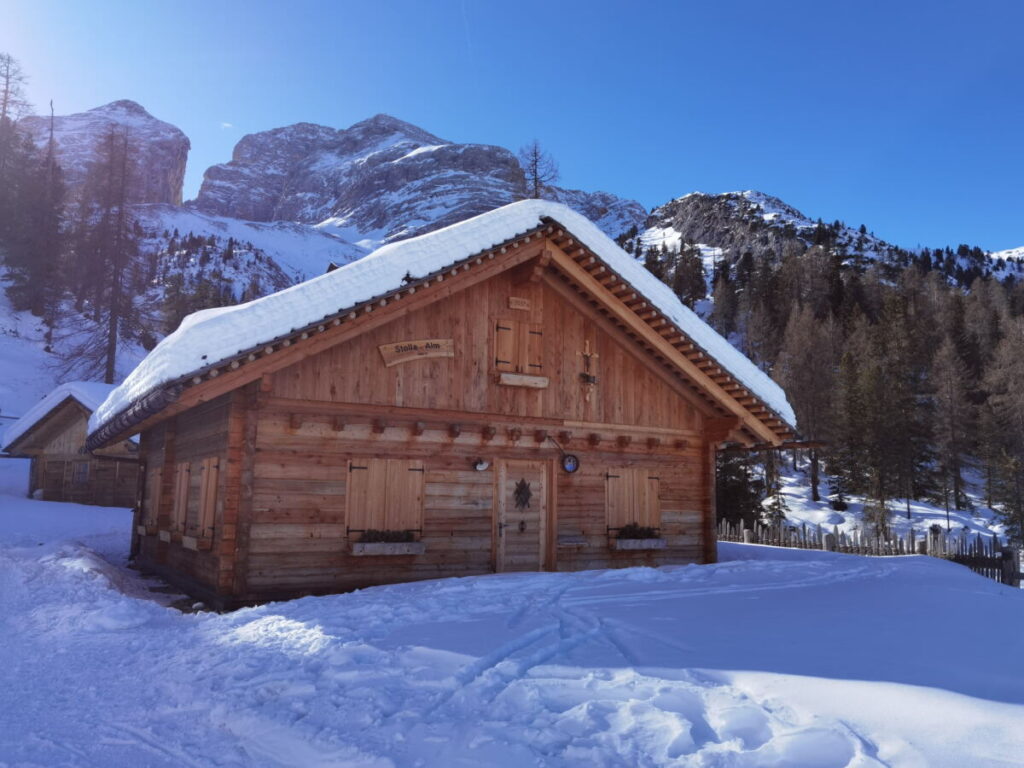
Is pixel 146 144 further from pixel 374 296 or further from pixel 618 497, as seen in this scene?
pixel 618 497

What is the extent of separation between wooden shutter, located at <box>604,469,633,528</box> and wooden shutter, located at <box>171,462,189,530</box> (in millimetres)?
7891

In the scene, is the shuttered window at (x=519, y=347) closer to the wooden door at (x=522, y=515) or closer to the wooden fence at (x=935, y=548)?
the wooden door at (x=522, y=515)

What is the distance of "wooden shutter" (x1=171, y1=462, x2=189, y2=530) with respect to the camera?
43.1ft

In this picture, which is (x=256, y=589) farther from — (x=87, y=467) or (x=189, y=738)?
(x=87, y=467)

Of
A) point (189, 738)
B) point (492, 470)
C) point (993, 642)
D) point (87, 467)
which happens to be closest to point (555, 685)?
point (189, 738)

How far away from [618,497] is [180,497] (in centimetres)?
840

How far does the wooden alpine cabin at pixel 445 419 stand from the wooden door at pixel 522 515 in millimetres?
32

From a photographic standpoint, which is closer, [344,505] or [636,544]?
[344,505]

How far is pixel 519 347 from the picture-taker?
1352 cm

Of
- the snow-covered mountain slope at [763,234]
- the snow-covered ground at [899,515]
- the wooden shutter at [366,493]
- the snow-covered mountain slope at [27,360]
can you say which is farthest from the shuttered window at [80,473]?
the snow-covered mountain slope at [763,234]

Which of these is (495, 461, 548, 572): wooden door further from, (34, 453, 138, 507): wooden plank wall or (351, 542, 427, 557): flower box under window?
(34, 453, 138, 507): wooden plank wall

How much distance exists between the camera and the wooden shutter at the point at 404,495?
12.0 m

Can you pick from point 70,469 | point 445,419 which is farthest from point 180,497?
point 70,469

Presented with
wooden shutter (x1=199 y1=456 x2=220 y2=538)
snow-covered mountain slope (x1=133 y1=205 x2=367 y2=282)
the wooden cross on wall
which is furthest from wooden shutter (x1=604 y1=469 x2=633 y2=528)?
snow-covered mountain slope (x1=133 y1=205 x2=367 y2=282)
